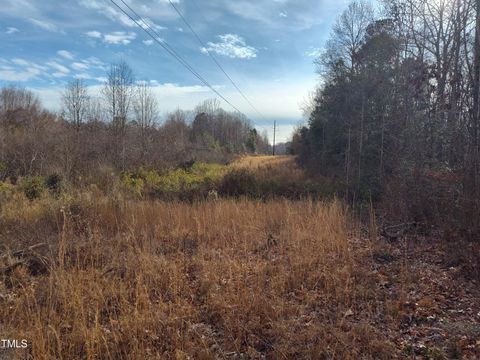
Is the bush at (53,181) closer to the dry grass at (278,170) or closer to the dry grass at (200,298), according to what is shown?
the dry grass at (200,298)

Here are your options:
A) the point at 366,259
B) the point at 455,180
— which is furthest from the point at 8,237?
the point at 455,180

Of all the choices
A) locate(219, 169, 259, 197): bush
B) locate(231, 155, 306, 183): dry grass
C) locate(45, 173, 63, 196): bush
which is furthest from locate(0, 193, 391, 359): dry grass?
locate(231, 155, 306, 183): dry grass

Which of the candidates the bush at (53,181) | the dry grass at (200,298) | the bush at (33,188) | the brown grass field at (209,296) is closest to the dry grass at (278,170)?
Answer: the bush at (53,181)

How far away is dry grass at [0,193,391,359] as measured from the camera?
320 centimetres

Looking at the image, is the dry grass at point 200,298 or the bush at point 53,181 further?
the bush at point 53,181

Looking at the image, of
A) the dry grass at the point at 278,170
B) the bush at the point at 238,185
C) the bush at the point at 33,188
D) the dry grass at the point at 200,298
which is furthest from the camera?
the dry grass at the point at 278,170

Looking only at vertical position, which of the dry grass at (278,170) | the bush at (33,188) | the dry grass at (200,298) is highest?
the dry grass at (278,170)

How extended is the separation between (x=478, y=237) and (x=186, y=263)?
4901mm

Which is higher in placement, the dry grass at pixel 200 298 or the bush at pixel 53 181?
the bush at pixel 53 181

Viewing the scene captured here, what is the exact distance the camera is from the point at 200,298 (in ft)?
13.9

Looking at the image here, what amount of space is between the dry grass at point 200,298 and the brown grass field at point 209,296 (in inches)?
0.6

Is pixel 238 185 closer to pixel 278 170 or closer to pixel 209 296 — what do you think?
pixel 278 170

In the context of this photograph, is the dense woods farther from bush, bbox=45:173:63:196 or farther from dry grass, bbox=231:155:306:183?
bush, bbox=45:173:63:196

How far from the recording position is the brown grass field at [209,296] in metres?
3.20
